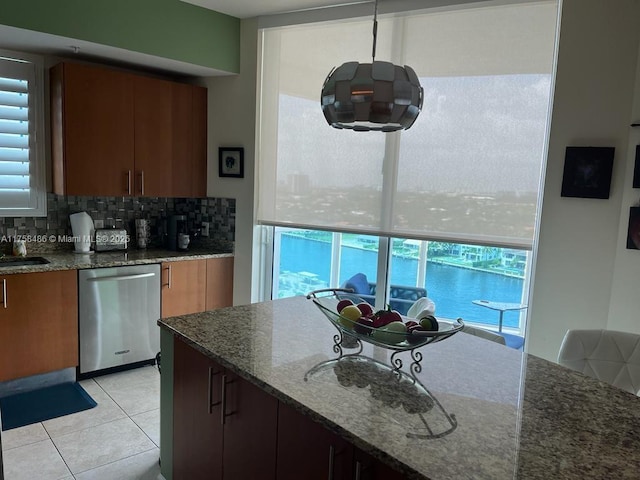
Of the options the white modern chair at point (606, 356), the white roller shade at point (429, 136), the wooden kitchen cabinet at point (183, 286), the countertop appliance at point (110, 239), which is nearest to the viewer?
the white modern chair at point (606, 356)

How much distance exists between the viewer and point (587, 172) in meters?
2.64

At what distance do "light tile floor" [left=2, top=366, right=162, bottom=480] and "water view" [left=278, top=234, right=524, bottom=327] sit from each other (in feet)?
4.73

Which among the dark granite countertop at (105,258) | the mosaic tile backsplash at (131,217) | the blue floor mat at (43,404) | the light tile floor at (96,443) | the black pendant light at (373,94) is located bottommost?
the light tile floor at (96,443)

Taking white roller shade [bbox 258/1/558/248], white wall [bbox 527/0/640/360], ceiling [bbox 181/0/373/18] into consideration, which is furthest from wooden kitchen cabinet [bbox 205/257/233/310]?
white wall [bbox 527/0/640/360]

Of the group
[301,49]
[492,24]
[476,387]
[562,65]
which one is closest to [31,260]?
[301,49]

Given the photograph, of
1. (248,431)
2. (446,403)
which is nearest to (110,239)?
(248,431)

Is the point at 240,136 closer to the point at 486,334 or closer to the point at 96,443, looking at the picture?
the point at 96,443

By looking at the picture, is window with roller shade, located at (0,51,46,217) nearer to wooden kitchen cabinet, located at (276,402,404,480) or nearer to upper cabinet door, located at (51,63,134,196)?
upper cabinet door, located at (51,63,134,196)

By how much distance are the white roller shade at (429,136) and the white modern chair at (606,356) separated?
99 cm

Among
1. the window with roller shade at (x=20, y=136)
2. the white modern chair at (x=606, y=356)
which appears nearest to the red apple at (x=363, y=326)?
the white modern chair at (x=606, y=356)

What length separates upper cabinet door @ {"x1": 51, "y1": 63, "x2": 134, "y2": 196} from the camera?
3342mm

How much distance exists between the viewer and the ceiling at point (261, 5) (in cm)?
335

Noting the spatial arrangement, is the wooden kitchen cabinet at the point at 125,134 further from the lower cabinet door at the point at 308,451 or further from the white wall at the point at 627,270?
the white wall at the point at 627,270

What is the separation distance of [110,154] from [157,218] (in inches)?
34.2
